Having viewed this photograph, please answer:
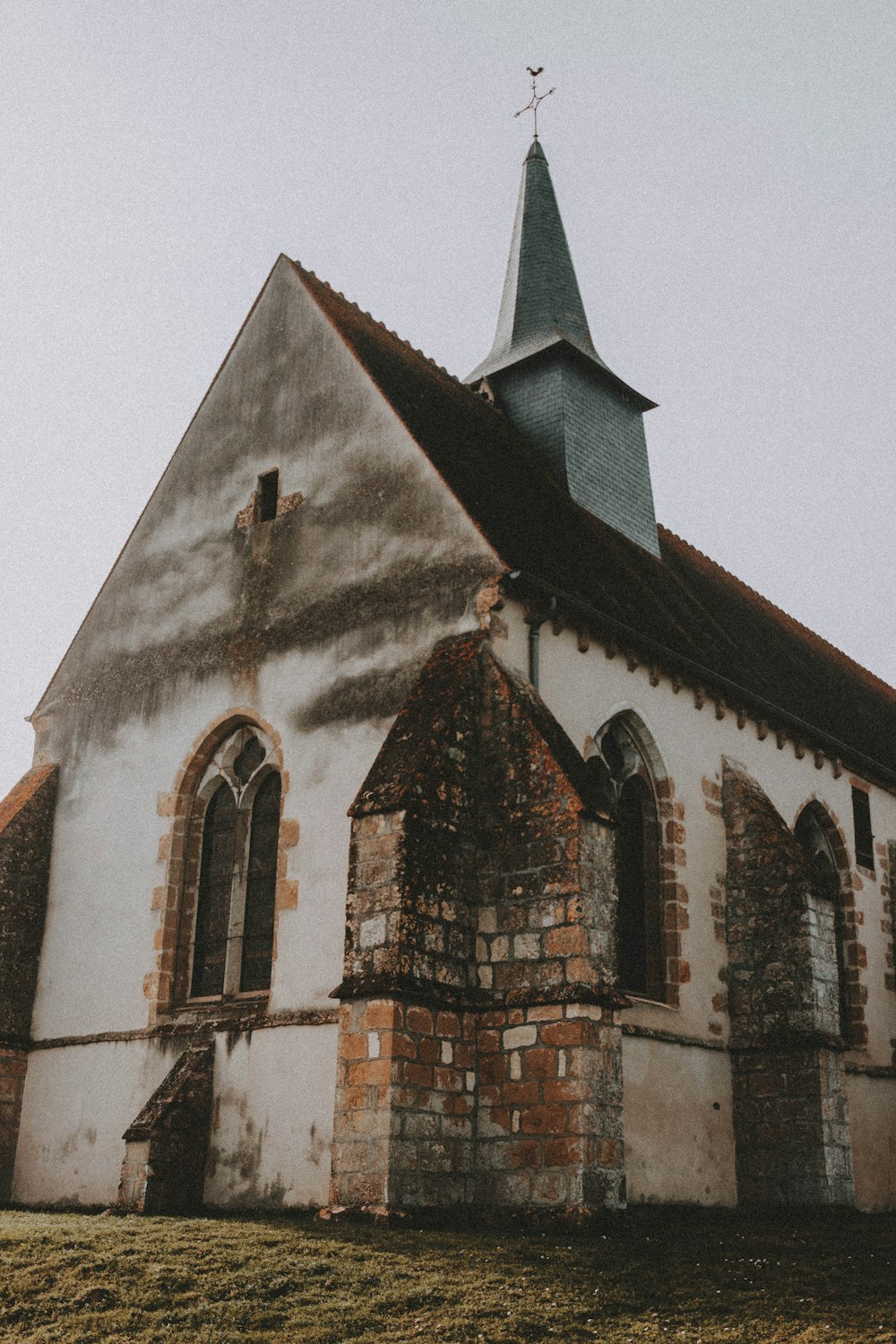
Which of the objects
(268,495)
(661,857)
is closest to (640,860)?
(661,857)

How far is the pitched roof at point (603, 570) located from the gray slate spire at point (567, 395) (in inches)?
21.5

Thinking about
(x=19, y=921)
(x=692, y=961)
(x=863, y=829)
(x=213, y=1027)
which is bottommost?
(x=213, y=1027)

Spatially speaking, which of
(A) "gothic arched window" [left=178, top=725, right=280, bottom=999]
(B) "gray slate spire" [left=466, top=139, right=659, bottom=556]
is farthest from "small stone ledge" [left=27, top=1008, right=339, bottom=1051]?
(B) "gray slate spire" [left=466, top=139, right=659, bottom=556]

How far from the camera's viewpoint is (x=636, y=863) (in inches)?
583

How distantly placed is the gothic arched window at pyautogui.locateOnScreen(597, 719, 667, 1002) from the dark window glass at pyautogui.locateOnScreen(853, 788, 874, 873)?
5325 millimetres

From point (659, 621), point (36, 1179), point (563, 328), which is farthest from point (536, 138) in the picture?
point (36, 1179)

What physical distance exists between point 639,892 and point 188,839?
4993 mm

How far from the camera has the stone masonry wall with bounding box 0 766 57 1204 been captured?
48.4 feet

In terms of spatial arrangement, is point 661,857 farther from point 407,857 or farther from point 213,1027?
point 213,1027

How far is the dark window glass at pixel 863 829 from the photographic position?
19.0 meters

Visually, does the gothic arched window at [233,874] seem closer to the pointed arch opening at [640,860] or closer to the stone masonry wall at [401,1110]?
the stone masonry wall at [401,1110]

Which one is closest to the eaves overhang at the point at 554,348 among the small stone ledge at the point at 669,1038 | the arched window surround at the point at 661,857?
the arched window surround at the point at 661,857

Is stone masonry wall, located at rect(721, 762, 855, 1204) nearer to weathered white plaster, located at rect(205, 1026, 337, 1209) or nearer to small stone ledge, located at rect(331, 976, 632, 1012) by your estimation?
small stone ledge, located at rect(331, 976, 632, 1012)

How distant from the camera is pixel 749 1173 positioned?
1430 cm
